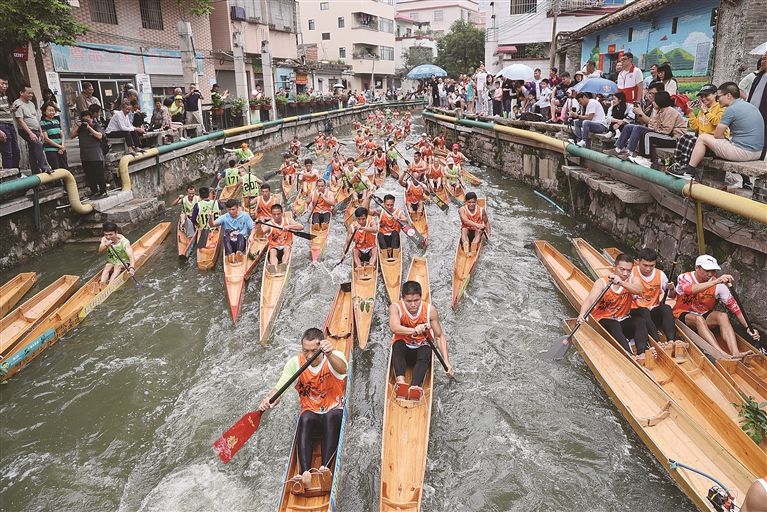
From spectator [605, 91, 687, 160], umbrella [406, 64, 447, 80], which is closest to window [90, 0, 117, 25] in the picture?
umbrella [406, 64, 447, 80]

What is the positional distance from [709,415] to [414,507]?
3.62 m

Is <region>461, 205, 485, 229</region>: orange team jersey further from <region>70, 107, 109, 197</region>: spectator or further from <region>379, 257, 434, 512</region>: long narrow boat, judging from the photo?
<region>70, 107, 109, 197</region>: spectator

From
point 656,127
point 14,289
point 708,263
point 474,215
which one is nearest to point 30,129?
point 14,289

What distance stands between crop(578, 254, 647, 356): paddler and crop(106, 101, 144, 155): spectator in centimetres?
1329

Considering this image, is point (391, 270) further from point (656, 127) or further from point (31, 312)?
point (31, 312)

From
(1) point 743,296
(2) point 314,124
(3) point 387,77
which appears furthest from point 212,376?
(3) point 387,77

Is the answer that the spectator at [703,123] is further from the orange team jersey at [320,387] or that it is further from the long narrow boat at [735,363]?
the orange team jersey at [320,387]

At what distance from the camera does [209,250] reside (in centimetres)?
1230

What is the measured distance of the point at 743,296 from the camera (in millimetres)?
7996

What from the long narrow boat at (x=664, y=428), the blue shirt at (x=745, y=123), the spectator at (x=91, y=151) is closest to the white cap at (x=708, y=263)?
the long narrow boat at (x=664, y=428)

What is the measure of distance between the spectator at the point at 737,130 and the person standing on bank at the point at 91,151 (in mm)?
12814

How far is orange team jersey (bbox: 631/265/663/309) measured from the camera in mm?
7516

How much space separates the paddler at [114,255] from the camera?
1024 centimetres

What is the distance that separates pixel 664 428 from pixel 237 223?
8.53 m
